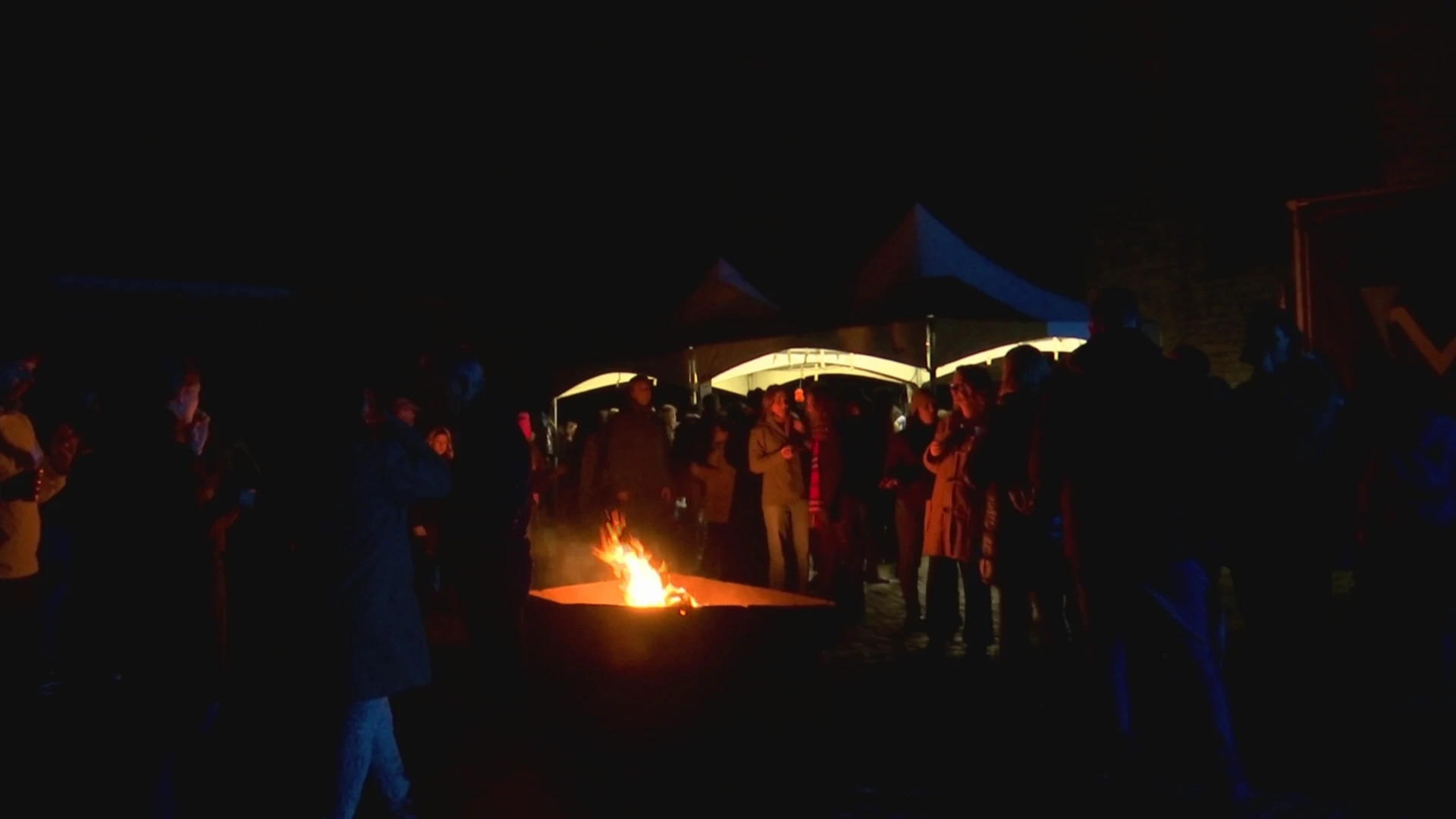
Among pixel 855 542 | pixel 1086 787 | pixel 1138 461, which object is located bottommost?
pixel 1086 787

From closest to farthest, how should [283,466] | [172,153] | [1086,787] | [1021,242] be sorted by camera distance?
[283,466] < [1086,787] < [1021,242] < [172,153]

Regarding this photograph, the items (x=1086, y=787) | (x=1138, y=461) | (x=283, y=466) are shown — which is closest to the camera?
(x=283, y=466)

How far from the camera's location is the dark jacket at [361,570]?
420 cm

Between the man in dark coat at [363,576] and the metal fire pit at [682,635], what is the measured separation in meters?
1.11

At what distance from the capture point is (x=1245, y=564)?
5656 mm

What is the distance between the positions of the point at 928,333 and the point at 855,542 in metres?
1.77

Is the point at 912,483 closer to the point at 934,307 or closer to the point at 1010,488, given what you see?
the point at 934,307

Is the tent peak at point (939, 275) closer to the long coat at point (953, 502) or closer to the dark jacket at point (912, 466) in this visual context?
the dark jacket at point (912, 466)

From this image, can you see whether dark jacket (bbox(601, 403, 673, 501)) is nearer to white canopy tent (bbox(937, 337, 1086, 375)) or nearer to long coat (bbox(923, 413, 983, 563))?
white canopy tent (bbox(937, 337, 1086, 375))

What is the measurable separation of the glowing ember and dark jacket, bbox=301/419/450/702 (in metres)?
2.16

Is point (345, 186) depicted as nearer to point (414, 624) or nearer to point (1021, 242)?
point (1021, 242)

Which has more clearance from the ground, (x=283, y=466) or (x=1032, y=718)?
(x=283, y=466)

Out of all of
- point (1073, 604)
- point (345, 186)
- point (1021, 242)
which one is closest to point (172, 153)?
point (345, 186)

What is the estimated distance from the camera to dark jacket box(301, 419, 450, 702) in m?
4.20
